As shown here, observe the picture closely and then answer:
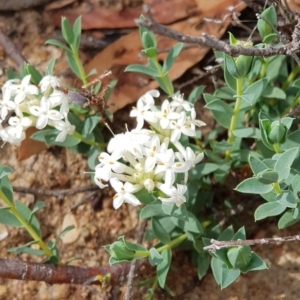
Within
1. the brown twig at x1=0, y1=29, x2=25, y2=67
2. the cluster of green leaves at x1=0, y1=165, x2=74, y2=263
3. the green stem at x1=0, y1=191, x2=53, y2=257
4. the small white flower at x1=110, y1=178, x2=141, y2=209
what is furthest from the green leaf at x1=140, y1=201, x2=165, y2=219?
the brown twig at x1=0, y1=29, x2=25, y2=67

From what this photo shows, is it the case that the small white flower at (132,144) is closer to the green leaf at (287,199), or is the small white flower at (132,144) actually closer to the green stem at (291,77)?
the green leaf at (287,199)

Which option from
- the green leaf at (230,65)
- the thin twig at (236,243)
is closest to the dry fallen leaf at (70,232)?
the thin twig at (236,243)

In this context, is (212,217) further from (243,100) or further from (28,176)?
(28,176)


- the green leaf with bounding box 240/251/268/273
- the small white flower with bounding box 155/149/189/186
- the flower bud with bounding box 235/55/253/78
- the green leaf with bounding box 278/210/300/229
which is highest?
the flower bud with bounding box 235/55/253/78

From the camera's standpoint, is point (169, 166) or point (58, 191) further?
point (58, 191)

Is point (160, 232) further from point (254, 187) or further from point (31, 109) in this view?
point (31, 109)

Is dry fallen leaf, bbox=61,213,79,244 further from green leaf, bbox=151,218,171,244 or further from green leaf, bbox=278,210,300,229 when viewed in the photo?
green leaf, bbox=278,210,300,229

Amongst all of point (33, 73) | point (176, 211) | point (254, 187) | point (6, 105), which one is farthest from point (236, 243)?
point (33, 73)
